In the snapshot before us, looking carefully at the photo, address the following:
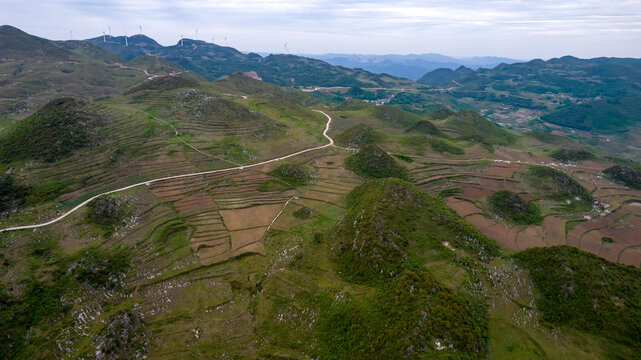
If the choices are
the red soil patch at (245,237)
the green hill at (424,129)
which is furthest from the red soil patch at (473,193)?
the red soil patch at (245,237)

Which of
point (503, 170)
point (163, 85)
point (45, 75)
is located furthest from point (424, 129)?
point (45, 75)

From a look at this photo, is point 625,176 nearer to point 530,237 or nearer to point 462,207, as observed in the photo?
point 530,237

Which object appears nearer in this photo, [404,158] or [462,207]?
[462,207]

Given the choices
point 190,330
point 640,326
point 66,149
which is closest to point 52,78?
point 66,149

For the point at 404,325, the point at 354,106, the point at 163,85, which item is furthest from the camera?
the point at 354,106

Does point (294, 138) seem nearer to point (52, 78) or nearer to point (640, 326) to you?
point (640, 326)

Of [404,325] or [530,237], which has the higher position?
[404,325]

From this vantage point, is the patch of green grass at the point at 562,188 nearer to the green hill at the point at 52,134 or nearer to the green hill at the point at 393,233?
the green hill at the point at 393,233

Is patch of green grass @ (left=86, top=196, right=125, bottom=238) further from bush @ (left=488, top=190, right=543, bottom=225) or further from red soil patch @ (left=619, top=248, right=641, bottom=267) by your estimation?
red soil patch @ (left=619, top=248, right=641, bottom=267)

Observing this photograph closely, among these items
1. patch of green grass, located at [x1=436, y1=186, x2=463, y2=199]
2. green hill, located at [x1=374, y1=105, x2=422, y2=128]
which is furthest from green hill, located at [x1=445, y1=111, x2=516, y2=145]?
patch of green grass, located at [x1=436, y1=186, x2=463, y2=199]

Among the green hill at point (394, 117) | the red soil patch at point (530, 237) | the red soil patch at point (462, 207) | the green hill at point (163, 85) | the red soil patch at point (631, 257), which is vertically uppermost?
the green hill at point (163, 85)
